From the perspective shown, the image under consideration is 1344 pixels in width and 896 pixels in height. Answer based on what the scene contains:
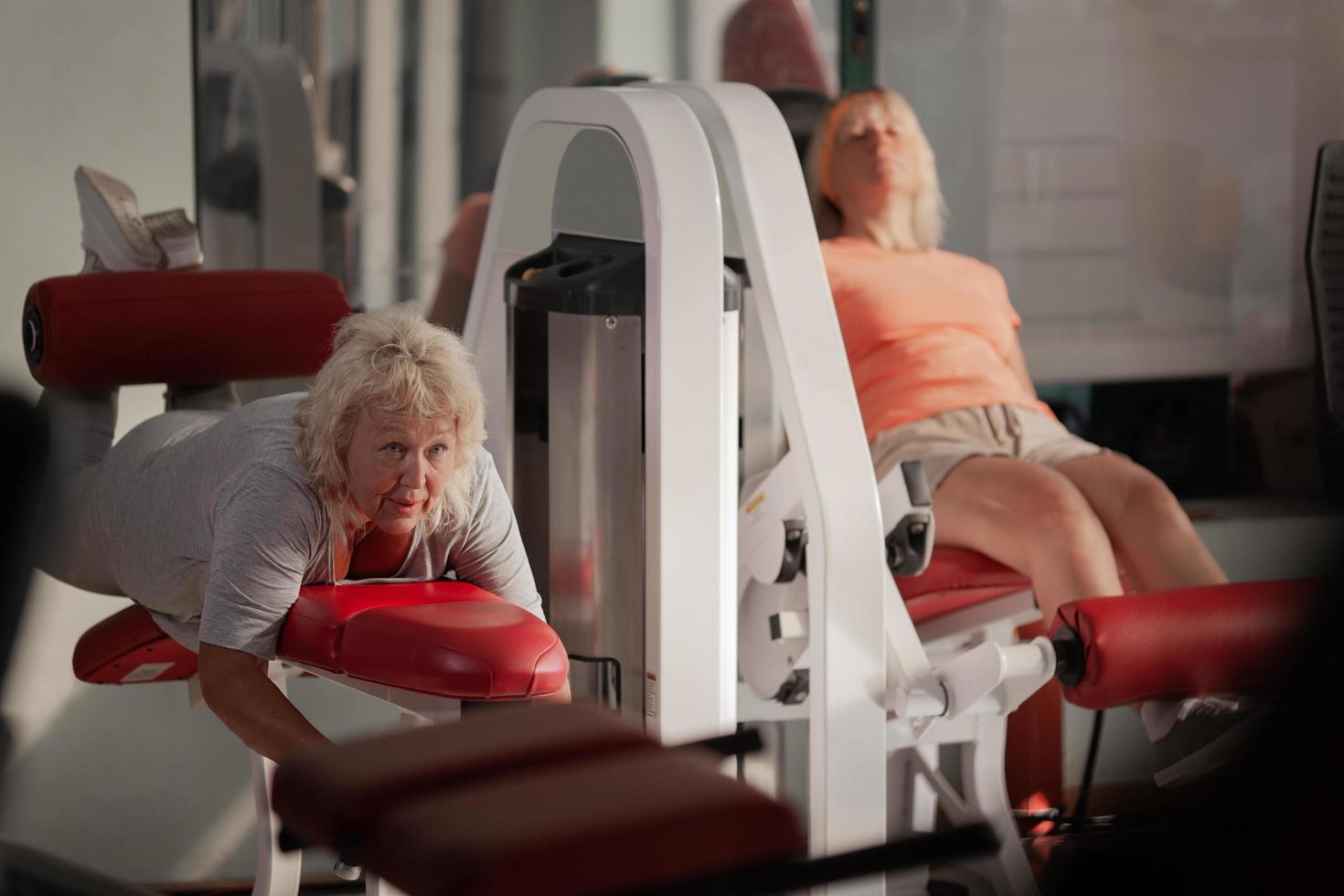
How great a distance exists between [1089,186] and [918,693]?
2000 millimetres

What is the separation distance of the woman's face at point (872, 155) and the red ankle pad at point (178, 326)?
4.07 feet

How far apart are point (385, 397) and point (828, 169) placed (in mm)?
1776

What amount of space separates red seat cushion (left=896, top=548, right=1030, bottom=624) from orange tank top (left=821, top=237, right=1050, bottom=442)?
0.38 meters

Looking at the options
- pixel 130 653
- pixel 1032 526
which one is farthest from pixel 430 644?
pixel 1032 526

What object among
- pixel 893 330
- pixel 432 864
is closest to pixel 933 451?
pixel 893 330

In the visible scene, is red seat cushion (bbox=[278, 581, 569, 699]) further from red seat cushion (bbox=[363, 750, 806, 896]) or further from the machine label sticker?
the machine label sticker

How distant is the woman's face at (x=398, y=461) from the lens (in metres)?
1.78

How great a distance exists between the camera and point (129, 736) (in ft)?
9.86

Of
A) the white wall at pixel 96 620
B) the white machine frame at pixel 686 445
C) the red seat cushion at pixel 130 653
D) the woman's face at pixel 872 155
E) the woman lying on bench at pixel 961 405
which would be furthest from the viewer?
the woman's face at pixel 872 155

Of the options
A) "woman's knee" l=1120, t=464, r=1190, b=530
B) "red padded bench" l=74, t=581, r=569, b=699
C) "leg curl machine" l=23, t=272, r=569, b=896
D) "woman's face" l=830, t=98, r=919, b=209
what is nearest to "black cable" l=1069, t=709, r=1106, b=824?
"woman's knee" l=1120, t=464, r=1190, b=530

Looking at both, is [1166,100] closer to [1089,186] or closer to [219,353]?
[1089,186]

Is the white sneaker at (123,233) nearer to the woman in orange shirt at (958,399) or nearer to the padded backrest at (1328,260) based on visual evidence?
the woman in orange shirt at (958,399)

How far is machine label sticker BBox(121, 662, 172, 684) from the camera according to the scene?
2.39m

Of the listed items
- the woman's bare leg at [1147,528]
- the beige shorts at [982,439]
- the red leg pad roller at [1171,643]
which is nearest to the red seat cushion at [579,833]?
the red leg pad roller at [1171,643]
